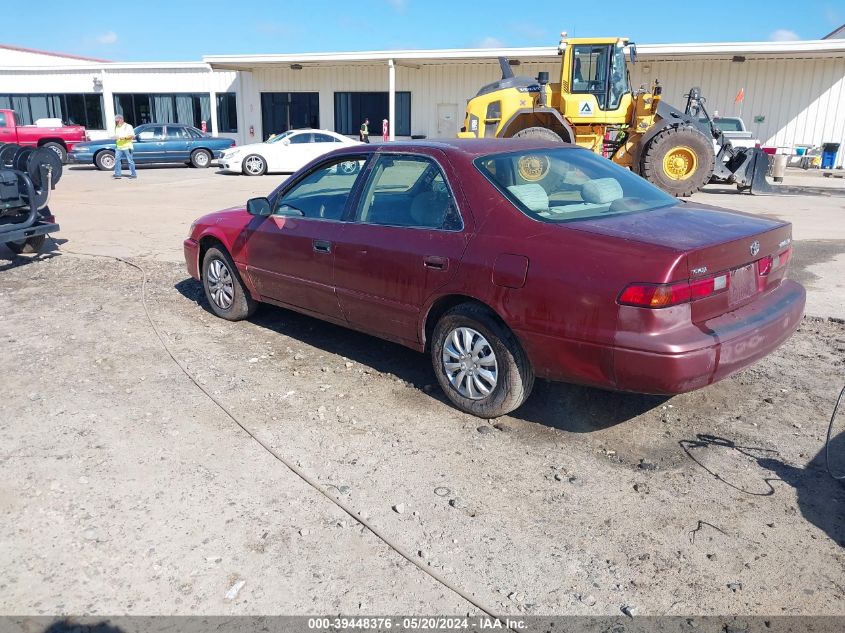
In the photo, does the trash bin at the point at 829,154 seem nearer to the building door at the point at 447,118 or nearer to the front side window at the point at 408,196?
the building door at the point at 447,118

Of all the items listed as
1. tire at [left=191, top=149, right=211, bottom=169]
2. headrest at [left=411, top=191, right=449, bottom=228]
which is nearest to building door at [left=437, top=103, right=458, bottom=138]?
tire at [left=191, top=149, right=211, bottom=169]

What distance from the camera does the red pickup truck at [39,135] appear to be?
77.5 feet

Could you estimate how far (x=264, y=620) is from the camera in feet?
8.52

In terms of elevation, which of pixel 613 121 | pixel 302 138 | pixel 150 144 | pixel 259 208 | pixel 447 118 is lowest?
pixel 259 208

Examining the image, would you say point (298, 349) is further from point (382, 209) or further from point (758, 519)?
point (758, 519)

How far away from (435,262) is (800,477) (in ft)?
7.44

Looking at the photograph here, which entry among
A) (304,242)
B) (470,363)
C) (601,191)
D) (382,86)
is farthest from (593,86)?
(382,86)

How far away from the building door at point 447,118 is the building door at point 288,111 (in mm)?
5943

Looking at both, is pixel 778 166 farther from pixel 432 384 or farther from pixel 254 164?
pixel 432 384

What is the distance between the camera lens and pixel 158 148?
24.4 metres

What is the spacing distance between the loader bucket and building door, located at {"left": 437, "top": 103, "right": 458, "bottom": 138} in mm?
15486

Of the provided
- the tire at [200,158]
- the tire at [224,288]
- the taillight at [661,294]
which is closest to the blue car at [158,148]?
the tire at [200,158]

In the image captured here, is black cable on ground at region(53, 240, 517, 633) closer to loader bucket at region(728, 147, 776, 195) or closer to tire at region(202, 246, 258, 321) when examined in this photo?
tire at region(202, 246, 258, 321)

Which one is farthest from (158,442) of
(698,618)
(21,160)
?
(21,160)
